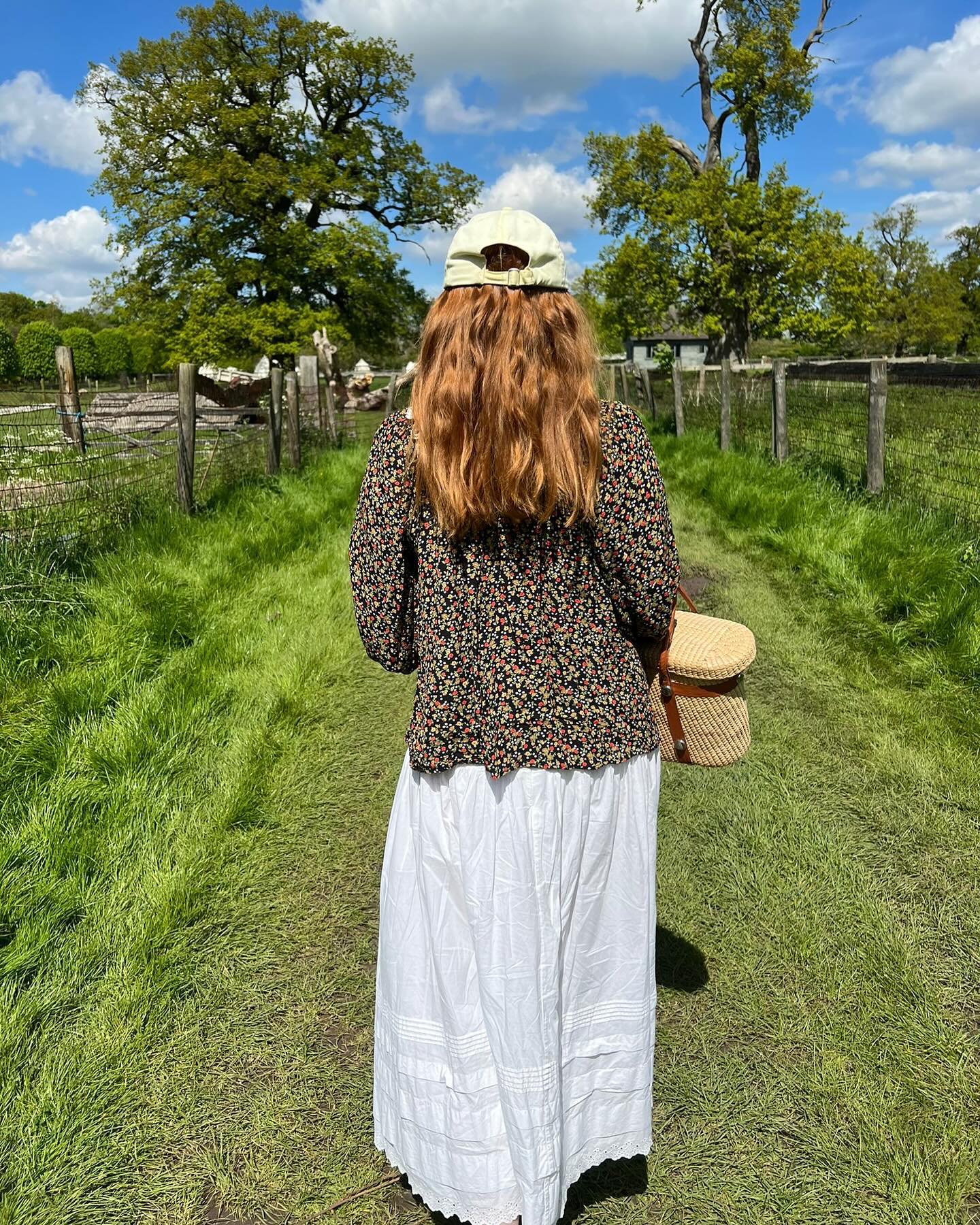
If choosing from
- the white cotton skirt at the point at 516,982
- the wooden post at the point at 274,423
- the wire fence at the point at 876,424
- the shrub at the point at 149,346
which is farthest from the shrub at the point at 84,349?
the white cotton skirt at the point at 516,982

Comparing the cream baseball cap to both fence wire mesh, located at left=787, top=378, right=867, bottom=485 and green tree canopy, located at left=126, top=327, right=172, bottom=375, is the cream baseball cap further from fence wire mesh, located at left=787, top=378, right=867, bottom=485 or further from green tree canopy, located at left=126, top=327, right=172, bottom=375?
green tree canopy, located at left=126, top=327, right=172, bottom=375

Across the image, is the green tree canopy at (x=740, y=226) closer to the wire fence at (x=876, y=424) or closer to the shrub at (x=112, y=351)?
the wire fence at (x=876, y=424)

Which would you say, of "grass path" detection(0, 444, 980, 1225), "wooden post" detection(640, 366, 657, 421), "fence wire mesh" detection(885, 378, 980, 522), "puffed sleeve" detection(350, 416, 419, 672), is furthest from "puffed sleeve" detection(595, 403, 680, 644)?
"wooden post" detection(640, 366, 657, 421)

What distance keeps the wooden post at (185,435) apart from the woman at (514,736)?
6.09 meters

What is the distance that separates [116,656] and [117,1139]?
107 inches

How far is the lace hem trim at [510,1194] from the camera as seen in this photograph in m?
1.75

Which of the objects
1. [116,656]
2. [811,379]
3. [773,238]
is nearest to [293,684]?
[116,656]

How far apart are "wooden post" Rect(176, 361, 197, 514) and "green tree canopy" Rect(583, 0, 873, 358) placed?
25.4m

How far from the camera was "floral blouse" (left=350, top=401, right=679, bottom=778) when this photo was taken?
1602 millimetres

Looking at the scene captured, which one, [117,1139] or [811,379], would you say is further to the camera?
[811,379]

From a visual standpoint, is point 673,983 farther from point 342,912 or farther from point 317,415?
point 317,415

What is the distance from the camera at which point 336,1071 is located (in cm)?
237

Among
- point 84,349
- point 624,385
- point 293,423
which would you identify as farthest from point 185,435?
point 84,349

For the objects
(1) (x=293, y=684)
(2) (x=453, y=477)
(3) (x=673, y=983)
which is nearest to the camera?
(2) (x=453, y=477)
